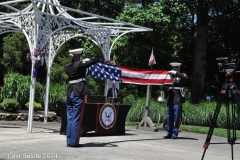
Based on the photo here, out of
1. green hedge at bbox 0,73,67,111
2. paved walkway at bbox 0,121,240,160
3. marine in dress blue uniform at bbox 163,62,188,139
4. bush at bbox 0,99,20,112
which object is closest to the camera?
paved walkway at bbox 0,121,240,160

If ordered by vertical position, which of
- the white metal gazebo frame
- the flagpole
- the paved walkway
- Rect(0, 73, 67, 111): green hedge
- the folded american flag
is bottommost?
the paved walkway

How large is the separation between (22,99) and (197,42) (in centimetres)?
1040

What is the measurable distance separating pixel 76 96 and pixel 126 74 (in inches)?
153

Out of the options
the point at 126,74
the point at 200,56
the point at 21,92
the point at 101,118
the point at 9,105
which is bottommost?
the point at 101,118

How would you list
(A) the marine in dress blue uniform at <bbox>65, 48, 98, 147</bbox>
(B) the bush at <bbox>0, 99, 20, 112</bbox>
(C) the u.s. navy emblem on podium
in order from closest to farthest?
(A) the marine in dress blue uniform at <bbox>65, 48, 98, 147</bbox>, (C) the u.s. navy emblem on podium, (B) the bush at <bbox>0, 99, 20, 112</bbox>

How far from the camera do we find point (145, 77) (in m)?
13.7

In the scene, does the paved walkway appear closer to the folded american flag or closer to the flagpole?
the folded american flag

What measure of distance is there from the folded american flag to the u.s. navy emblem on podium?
86 centimetres

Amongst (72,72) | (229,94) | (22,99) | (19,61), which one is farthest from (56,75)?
(229,94)

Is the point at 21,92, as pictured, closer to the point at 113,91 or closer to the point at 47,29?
the point at 113,91

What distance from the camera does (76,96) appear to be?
367 inches

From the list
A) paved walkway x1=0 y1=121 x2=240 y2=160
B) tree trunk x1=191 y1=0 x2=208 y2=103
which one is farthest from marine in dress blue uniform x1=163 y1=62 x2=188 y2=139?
tree trunk x1=191 y1=0 x2=208 y2=103

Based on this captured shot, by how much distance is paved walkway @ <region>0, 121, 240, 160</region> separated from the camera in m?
8.28

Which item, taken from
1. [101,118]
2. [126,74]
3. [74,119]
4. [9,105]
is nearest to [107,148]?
[74,119]
